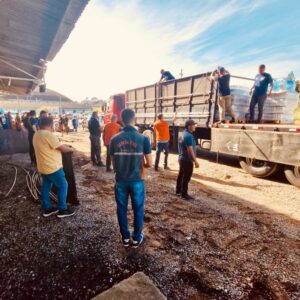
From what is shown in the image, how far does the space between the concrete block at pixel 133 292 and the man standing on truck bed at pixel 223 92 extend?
630cm

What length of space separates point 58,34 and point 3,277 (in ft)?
14.3

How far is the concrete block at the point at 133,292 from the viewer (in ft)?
5.91

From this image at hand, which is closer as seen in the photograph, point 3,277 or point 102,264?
point 3,277

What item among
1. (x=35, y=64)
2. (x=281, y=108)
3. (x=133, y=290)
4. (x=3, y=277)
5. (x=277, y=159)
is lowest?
(x=3, y=277)

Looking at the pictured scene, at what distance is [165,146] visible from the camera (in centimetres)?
723

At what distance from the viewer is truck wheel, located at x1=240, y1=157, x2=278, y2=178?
6.12 m

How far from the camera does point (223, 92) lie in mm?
6957

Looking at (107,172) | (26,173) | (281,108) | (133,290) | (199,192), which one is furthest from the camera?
(281,108)

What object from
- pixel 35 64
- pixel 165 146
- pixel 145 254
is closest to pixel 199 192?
pixel 165 146

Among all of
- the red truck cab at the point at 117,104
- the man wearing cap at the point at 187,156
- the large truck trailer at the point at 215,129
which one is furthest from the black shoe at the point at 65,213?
the red truck cab at the point at 117,104

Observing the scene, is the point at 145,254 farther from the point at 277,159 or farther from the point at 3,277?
the point at 277,159

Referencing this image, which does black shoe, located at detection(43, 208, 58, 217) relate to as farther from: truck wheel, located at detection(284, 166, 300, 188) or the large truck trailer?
truck wheel, located at detection(284, 166, 300, 188)

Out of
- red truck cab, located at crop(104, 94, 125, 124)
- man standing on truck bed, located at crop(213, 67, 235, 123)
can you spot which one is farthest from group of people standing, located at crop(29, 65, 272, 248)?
red truck cab, located at crop(104, 94, 125, 124)

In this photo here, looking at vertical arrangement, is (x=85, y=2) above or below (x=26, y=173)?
above
